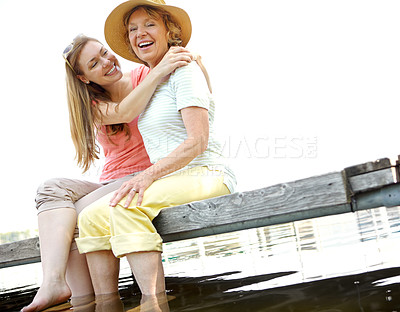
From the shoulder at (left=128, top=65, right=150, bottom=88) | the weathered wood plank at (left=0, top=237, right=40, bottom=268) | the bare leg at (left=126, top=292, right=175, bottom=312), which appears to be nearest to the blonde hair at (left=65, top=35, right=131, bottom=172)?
the shoulder at (left=128, top=65, right=150, bottom=88)

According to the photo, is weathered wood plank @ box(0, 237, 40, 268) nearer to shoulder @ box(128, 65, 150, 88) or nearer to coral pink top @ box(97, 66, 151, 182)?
coral pink top @ box(97, 66, 151, 182)

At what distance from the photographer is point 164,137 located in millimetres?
1989

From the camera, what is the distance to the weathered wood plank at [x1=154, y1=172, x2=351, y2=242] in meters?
1.49

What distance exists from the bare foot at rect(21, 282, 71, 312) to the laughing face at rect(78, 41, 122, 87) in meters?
1.00

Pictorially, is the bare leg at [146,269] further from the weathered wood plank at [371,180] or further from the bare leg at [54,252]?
the weathered wood plank at [371,180]

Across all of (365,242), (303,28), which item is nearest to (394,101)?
(303,28)

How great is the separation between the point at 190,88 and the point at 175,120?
6.3 inches

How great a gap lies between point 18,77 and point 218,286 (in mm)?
37882

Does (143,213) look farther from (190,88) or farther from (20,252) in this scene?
(20,252)

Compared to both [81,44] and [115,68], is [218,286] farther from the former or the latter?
[81,44]

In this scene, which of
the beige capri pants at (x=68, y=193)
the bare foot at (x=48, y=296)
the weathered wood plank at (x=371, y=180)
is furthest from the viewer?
the beige capri pants at (x=68, y=193)

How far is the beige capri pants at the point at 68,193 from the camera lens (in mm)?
2027

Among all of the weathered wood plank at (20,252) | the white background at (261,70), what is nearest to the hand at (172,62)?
the weathered wood plank at (20,252)
